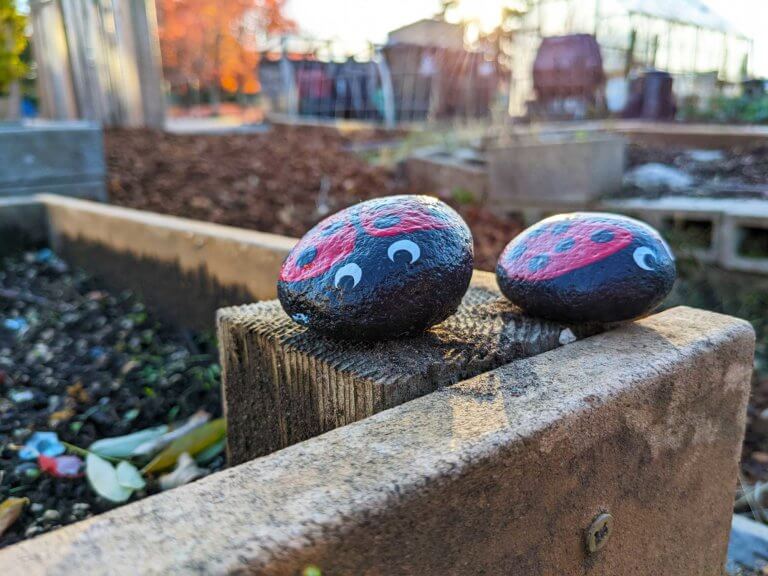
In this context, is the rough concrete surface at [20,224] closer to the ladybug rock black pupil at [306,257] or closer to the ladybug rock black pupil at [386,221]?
the ladybug rock black pupil at [306,257]

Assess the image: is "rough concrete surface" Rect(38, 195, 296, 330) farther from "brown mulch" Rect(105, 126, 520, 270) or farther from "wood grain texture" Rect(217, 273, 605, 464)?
"wood grain texture" Rect(217, 273, 605, 464)

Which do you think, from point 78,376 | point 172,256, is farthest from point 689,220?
point 78,376

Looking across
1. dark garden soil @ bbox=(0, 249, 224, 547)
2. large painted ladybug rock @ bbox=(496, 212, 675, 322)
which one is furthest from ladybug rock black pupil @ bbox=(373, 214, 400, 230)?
dark garden soil @ bbox=(0, 249, 224, 547)

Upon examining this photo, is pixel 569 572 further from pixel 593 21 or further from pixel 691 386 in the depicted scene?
pixel 593 21

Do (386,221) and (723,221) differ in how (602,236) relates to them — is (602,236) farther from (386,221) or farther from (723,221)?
(723,221)

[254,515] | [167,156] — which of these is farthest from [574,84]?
[254,515]

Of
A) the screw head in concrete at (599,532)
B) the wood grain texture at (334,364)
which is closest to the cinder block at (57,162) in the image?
the wood grain texture at (334,364)
